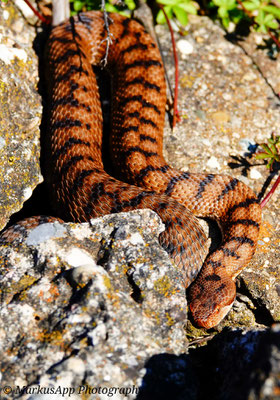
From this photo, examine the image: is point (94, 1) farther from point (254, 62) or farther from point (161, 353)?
point (161, 353)

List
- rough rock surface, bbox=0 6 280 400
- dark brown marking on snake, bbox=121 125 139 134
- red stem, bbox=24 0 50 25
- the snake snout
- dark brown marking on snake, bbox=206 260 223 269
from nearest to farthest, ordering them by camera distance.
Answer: rough rock surface, bbox=0 6 280 400 < the snake snout < dark brown marking on snake, bbox=206 260 223 269 < dark brown marking on snake, bbox=121 125 139 134 < red stem, bbox=24 0 50 25

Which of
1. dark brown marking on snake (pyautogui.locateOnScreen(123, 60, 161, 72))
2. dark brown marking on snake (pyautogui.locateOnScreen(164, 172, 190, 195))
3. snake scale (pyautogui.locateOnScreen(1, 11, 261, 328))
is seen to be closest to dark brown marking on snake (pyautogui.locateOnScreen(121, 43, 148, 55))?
snake scale (pyautogui.locateOnScreen(1, 11, 261, 328))

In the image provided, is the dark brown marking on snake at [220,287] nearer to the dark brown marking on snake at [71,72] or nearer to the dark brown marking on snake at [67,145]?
the dark brown marking on snake at [67,145]

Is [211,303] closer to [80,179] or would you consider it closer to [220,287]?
[220,287]

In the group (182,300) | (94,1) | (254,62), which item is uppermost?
(94,1)

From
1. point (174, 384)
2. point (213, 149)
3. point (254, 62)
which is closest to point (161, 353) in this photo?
point (174, 384)

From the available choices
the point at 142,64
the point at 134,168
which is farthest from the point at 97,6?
the point at 134,168

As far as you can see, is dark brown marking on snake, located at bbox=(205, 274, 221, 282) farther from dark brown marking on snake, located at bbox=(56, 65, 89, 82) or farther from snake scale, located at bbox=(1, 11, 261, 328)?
dark brown marking on snake, located at bbox=(56, 65, 89, 82)
